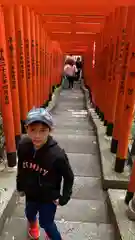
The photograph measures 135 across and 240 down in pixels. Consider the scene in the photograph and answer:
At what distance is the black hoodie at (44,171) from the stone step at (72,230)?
515mm

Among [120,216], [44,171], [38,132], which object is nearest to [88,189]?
[120,216]

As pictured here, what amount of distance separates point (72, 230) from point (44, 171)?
2.55 feet

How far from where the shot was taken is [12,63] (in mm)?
3266

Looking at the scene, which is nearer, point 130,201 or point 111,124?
point 130,201

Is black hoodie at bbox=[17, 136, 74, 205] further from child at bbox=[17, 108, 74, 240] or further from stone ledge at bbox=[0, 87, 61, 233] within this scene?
stone ledge at bbox=[0, 87, 61, 233]

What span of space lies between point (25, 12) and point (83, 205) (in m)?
2.99

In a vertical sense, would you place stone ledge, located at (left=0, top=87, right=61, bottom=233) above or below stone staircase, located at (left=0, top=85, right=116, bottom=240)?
above

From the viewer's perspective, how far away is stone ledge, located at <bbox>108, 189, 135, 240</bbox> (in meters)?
1.86

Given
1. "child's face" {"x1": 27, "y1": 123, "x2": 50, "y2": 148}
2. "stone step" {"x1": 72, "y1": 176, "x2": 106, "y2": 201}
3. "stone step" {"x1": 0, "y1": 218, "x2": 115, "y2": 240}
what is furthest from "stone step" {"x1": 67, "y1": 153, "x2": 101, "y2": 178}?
"child's face" {"x1": 27, "y1": 123, "x2": 50, "y2": 148}

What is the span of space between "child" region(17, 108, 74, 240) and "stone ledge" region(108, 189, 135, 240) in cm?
56


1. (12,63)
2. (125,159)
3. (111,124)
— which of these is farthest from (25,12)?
(125,159)

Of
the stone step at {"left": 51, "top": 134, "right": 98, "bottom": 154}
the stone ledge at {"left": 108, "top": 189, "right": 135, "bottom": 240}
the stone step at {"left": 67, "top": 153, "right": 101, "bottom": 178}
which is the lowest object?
the stone step at {"left": 67, "top": 153, "right": 101, "bottom": 178}

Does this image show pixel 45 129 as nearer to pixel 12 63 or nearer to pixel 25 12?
pixel 12 63

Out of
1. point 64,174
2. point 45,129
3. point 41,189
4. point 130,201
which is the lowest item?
point 130,201
